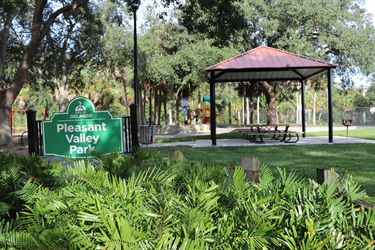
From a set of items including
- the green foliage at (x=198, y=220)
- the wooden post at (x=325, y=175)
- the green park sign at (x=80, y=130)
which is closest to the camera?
the green foliage at (x=198, y=220)

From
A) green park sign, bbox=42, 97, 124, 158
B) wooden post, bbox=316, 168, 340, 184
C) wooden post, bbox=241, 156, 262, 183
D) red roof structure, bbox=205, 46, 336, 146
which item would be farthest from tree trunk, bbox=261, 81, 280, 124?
wooden post, bbox=316, 168, 340, 184

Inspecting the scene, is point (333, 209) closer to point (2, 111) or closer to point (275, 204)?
point (275, 204)

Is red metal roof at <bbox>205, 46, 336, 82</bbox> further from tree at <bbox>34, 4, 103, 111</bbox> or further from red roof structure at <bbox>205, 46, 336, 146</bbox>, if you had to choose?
tree at <bbox>34, 4, 103, 111</bbox>

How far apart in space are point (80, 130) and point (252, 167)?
3.63 meters

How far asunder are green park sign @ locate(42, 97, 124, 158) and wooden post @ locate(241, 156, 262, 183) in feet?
10.9

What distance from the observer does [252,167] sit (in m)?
2.40

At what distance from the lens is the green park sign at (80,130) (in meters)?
5.46

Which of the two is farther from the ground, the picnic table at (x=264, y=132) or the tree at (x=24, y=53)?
the tree at (x=24, y=53)

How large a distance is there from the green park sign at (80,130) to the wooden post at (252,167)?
333cm

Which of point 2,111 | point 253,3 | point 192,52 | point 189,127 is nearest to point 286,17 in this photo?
point 253,3

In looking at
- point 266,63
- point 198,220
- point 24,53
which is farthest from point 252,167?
point 24,53

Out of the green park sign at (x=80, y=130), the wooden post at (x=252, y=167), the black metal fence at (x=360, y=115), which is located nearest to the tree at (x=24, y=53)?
the green park sign at (x=80, y=130)

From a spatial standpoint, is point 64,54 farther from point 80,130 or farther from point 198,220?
point 198,220

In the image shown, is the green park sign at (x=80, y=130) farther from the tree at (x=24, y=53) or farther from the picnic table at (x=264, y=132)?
the tree at (x=24, y=53)
